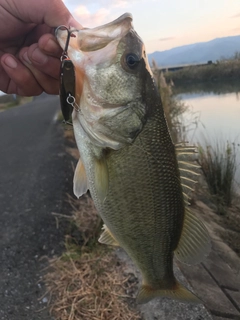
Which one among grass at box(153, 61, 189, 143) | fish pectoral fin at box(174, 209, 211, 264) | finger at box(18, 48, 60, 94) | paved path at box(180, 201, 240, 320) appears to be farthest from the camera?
grass at box(153, 61, 189, 143)

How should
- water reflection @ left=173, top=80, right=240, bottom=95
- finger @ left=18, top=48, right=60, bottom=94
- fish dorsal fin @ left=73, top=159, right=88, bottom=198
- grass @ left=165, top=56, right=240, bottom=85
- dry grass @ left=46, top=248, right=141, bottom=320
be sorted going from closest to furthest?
fish dorsal fin @ left=73, top=159, right=88, bottom=198 < finger @ left=18, top=48, right=60, bottom=94 < dry grass @ left=46, top=248, right=141, bottom=320 < water reflection @ left=173, top=80, right=240, bottom=95 < grass @ left=165, top=56, right=240, bottom=85

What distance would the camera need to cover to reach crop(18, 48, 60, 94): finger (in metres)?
2.57

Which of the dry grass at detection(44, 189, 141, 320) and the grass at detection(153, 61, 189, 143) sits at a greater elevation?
the grass at detection(153, 61, 189, 143)

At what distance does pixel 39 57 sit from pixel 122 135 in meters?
0.83

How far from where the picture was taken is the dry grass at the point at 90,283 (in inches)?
159

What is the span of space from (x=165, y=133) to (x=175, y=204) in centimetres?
42

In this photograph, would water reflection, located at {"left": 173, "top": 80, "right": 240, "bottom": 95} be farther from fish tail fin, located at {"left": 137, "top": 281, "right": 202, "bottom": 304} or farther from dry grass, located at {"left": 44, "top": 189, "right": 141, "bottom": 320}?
fish tail fin, located at {"left": 137, "top": 281, "right": 202, "bottom": 304}

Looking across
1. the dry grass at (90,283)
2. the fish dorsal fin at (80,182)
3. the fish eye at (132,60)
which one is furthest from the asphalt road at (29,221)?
the fish eye at (132,60)

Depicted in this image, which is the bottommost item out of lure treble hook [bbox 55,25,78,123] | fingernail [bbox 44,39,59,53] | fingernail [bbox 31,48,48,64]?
lure treble hook [bbox 55,25,78,123]

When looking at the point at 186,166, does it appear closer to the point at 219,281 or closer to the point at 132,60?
the point at 132,60

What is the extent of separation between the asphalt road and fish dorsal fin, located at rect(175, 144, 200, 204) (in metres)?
2.56

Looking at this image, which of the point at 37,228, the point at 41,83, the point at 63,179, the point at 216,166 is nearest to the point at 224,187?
the point at 216,166

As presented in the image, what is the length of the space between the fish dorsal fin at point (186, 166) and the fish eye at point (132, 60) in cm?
53

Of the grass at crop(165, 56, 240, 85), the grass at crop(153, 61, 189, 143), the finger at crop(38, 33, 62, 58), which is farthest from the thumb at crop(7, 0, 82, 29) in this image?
the grass at crop(165, 56, 240, 85)
